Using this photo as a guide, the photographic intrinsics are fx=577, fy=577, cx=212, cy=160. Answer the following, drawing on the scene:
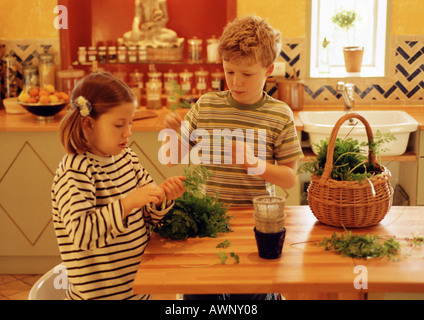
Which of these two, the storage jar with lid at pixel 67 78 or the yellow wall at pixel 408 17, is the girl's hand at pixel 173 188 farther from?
the yellow wall at pixel 408 17

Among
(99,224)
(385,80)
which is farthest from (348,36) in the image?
(99,224)

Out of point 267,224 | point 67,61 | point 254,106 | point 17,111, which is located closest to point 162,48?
point 67,61

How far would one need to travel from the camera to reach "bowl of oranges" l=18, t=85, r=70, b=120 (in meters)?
3.45

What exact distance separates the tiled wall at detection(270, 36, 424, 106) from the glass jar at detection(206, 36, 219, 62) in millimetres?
448

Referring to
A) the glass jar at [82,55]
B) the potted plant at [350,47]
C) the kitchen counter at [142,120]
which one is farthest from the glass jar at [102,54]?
the potted plant at [350,47]

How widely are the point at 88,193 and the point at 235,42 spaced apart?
71 centimetres

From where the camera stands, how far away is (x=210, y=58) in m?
3.95

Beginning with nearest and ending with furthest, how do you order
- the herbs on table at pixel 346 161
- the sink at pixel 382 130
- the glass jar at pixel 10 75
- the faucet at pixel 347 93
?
the herbs on table at pixel 346 161 → the sink at pixel 382 130 → the faucet at pixel 347 93 → the glass jar at pixel 10 75

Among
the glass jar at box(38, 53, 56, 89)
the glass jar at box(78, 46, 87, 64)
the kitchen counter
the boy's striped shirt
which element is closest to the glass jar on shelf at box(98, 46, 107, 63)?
the glass jar at box(78, 46, 87, 64)

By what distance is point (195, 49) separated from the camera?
3967 mm

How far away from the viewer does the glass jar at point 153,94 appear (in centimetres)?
383

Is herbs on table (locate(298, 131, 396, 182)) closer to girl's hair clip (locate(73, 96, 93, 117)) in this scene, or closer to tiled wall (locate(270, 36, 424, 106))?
girl's hair clip (locate(73, 96, 93, 117))
